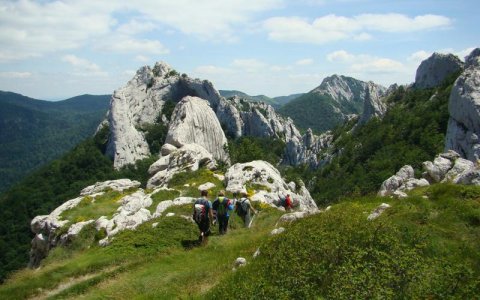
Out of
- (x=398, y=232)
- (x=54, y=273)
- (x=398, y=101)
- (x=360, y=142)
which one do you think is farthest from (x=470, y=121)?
(x=398, y=101)

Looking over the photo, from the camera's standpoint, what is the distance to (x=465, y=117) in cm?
6844

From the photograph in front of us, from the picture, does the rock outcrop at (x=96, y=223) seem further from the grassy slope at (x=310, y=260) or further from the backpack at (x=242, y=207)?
the backpack at (x=242, y=207)

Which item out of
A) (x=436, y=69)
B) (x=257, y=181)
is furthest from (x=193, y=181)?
(x=436, y=69)

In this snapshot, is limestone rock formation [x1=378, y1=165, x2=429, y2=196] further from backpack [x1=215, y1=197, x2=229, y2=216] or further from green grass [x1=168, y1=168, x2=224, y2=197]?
green grass [x1=168, y1=168, x2=224, y2=197]

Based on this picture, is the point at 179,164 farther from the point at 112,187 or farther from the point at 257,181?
the point at 257,181

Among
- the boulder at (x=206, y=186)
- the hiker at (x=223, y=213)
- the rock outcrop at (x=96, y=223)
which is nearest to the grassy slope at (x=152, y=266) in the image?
the hiker at (x=223, y=213)

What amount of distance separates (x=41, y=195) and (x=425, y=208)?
10913 centimetres

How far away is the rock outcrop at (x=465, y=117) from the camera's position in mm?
65375

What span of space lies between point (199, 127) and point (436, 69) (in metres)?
115

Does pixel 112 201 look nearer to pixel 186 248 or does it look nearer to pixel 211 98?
pixel 186 248

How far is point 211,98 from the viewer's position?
152 metres

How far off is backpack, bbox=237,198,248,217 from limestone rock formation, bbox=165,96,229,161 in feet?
177

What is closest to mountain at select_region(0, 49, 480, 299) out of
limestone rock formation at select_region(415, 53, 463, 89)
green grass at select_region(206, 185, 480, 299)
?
green grass at select_region(206, 185, 480, 299)

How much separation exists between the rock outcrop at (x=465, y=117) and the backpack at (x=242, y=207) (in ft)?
166
